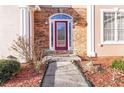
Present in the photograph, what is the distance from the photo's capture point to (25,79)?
1067 centimetres

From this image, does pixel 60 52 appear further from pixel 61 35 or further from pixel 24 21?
pixel 24 21

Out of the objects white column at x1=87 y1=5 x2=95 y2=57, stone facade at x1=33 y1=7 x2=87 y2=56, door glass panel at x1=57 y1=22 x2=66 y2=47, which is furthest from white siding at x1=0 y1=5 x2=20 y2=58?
door glass panel at x1=57 y1=22 x2=66 y2=47

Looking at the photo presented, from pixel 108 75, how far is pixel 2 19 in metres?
6.19

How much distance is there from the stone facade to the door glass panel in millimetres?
736

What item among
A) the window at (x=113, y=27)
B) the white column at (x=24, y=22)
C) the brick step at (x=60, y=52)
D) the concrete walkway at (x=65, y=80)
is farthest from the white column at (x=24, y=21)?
the window at (x=113, y=27)

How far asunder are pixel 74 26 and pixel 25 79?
9.71m

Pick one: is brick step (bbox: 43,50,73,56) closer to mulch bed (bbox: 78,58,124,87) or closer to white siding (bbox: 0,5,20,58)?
white siding (bbox: 0,5,20,58)

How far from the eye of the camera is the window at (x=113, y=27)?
19000 mm

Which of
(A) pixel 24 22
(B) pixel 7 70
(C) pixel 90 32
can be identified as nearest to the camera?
(B) pixel 7 70

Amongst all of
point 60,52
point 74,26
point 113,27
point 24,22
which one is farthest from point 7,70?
point 113,27

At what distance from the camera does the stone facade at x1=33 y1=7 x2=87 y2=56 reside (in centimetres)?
1967

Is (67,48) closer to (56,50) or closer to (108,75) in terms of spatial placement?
(56,50)
